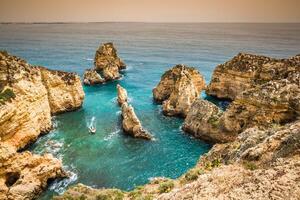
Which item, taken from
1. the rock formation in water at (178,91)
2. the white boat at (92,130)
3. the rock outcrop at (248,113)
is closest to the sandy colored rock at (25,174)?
the white boat at (92,130)

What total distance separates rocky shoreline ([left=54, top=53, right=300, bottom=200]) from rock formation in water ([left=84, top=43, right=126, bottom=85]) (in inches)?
763

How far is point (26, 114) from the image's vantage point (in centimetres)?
3781

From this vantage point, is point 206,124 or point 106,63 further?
point 106,63

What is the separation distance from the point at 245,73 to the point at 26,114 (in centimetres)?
3570

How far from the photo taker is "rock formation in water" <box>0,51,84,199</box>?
2756cm

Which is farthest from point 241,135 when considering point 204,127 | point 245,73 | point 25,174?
point 245,73

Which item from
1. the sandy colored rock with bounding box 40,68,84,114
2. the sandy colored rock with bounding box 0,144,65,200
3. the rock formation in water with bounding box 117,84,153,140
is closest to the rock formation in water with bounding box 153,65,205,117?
the rock formation in water with bounding box 117,84,153,140

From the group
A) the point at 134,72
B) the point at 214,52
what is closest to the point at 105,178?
the point at 134,72

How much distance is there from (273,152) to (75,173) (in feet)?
74.7

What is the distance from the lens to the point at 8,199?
25422 mm

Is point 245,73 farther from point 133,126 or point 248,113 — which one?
point 133,126

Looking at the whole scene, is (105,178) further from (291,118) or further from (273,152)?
(273,152)

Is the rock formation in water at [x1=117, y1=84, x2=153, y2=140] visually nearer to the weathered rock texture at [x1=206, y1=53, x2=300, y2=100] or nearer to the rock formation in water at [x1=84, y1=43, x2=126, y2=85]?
the weathered rock texture at [x1=206, y1=53, x2=300, y2=100]

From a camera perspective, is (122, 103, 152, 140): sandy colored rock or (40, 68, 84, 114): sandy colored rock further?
(40, 68, 84, 114): sandy colored rock
